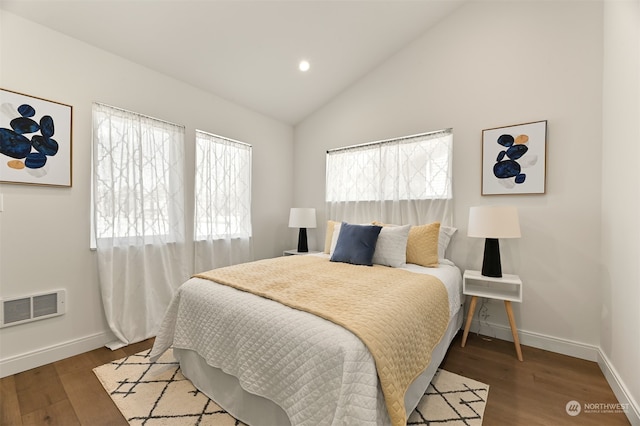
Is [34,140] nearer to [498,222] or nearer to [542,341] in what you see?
[498,222]

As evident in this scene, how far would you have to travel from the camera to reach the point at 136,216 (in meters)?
2.53

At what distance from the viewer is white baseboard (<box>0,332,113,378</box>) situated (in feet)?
6.28

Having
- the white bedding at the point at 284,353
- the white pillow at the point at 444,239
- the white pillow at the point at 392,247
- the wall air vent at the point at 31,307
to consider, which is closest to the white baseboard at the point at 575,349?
the white pillow at the point at 444,239

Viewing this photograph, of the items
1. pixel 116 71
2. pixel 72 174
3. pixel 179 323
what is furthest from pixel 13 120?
pixel 179 323

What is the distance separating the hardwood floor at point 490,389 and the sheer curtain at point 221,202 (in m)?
1.15

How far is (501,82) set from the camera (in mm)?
2566

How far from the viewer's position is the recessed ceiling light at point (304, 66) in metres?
3.05

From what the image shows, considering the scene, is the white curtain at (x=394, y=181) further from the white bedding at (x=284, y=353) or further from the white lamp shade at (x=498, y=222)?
the white bedding at (x=284, y=353)

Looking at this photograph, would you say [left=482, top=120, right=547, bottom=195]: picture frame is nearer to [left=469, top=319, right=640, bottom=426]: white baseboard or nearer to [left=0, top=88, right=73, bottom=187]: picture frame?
[left=469, top=319, right=640, bottom=426]: white baseboard

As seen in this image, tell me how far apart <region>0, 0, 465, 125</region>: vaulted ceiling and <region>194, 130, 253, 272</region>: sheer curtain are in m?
0.66

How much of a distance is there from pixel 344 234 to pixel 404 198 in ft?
2.91

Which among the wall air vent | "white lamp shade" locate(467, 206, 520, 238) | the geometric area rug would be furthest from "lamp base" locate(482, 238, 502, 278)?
the wall air vent

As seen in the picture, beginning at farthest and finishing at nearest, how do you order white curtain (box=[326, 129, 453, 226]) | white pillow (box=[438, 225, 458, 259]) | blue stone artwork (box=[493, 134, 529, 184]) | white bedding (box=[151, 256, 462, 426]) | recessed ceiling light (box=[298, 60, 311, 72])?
recessed ceiling light (box=[298, 60, 311, 72]) < white curtain (box=[326, 129, 453, 226]) < white pillow (box=[438, 225, 458, 259]) < blue stone artwork (box=[493, 134, 529, 184]) < white bedding (box=[151, 256, 462, 426])

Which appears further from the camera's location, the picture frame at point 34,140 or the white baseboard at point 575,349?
the picture frame at point 34,140
